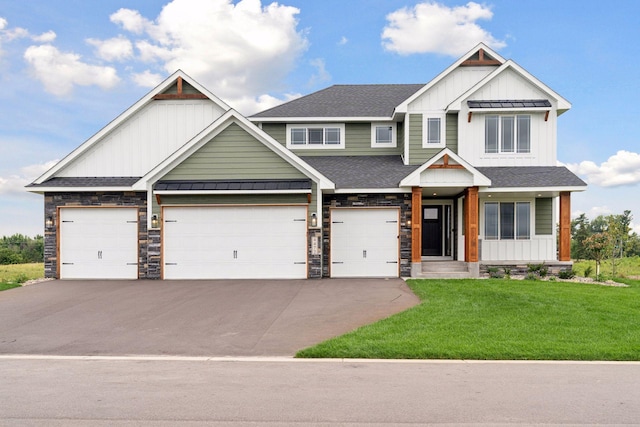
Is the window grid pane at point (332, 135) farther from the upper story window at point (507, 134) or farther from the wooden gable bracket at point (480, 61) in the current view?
the upper story window at point (507, 134)

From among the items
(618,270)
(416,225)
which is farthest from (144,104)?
(618,270)

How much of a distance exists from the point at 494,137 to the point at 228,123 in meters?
10.4

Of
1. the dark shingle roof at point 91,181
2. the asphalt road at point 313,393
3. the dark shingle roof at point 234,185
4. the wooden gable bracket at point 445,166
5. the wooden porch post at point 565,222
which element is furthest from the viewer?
the wooden porch post at point 565,222

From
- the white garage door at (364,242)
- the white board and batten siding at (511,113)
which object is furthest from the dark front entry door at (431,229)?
the white garage door at (364,242)

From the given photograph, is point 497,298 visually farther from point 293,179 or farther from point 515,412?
point 293,179

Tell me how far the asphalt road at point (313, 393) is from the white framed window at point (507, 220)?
A: 11.4 meters

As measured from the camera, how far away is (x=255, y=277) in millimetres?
15219

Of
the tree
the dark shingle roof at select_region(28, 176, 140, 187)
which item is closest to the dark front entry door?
the tree

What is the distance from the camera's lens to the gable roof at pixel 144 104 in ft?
53.2

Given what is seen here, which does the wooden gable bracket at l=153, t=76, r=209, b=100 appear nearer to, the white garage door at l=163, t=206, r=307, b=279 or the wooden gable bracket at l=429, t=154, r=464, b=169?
the white garage door at l=163, t=206, r=307, b=279

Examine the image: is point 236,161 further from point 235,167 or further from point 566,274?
point 566,274

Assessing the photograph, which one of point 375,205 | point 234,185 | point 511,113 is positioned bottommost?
point 375,205

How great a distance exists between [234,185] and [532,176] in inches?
431

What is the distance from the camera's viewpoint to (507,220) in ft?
57.0
